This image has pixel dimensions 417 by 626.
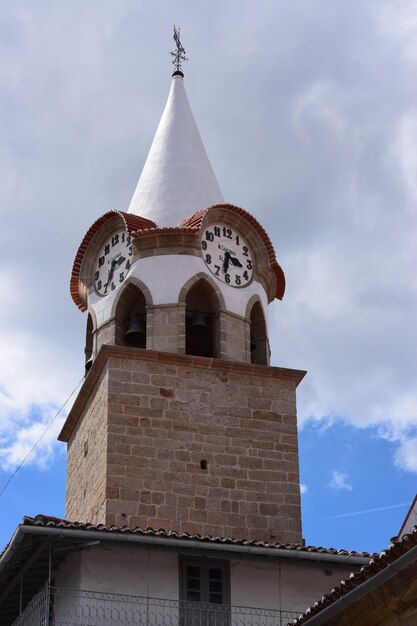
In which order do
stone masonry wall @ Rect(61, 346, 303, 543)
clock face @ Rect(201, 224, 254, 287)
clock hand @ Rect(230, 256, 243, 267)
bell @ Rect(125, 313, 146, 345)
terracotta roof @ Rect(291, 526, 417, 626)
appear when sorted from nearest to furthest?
terracotta roof @ Rect(291, 526, 417, 626), stone masonry wall @ Rect(61, 346, 303, 543), bell @ Rect(125, 313, 146, 345), clock face @ Rect(201, 224, 254, 287), clock hand @ Rect(230, 256, 243, 267)

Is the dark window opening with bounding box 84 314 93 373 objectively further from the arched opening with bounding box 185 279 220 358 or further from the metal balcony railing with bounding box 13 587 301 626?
the metal balcony railing with bounding box 13 587 301 626

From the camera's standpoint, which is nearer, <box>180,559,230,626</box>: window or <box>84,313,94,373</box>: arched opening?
<box>180,559,230,626</box>: window

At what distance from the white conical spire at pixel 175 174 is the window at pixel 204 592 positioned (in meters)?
8.83

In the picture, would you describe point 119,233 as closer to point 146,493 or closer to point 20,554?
point 146,493

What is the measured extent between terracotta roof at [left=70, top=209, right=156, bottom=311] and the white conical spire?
19.1 inches

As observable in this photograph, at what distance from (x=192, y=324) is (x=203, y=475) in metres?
3.56

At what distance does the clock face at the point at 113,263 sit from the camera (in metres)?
26.0

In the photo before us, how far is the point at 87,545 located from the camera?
19.0 metres

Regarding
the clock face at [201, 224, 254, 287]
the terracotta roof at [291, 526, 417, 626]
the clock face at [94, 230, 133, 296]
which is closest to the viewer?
the terracotta roof at [291, 526, 417, 626]

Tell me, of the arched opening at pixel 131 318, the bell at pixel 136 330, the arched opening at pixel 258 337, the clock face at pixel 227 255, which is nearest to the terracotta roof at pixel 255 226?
the clock face at pixel 227 255

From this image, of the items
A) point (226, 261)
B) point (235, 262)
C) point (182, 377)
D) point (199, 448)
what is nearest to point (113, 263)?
point (226, 261)

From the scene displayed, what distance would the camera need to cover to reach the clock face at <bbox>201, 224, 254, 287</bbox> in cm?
2586

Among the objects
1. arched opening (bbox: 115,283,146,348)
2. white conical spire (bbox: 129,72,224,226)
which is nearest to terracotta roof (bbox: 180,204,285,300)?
white conical spire (bbox: 129,72,224,226)

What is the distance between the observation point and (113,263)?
26438 mm
